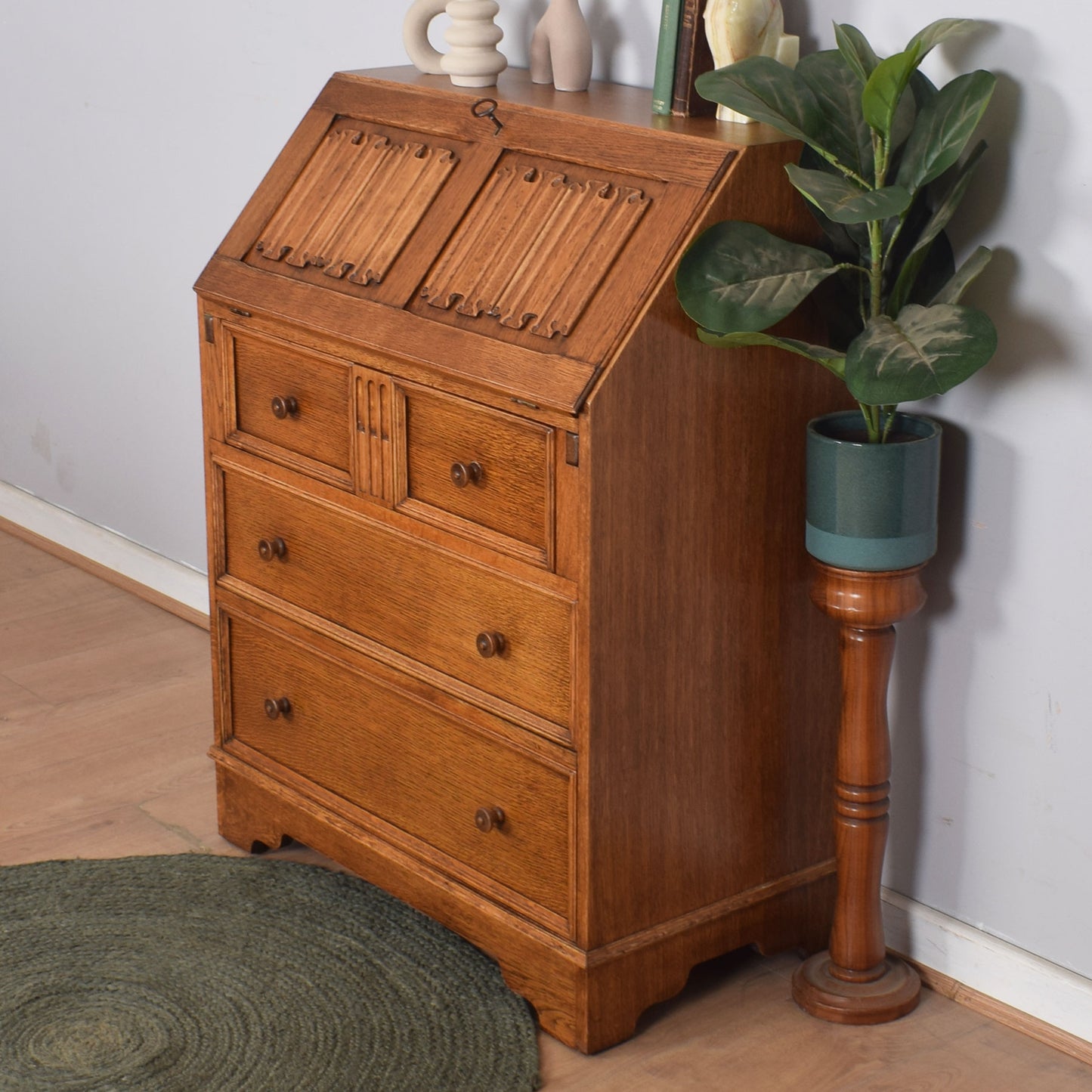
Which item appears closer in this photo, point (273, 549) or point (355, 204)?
point (355, 204)

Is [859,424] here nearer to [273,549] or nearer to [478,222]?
[478,222]

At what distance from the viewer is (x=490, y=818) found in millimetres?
2223

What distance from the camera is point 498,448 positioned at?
2.08 metres

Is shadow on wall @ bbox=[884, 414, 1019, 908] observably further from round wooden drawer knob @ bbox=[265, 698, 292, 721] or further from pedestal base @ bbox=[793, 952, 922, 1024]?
round wooden drawer knob @ bbox=[265, 698, 292, 721]

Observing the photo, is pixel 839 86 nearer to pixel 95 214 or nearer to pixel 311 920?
pixel 311 920

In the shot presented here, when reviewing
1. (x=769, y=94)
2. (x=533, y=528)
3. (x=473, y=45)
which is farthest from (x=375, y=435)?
(x=769, y=94)

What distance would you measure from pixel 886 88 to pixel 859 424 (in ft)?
1.56

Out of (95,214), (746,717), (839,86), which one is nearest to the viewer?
(839,86)

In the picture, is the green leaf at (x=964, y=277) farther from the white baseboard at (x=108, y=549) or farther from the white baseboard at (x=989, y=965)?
the white baseboard at (x=108, y=549)

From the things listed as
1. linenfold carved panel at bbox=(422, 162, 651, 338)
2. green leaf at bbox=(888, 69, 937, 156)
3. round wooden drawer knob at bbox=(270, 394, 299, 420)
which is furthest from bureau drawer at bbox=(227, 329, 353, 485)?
green leaf at bbox=(888, 69, 937, 156)

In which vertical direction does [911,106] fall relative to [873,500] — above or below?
above

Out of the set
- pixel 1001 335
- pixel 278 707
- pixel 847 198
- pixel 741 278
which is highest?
pixel 847 198

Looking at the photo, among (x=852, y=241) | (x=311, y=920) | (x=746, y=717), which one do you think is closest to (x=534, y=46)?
(x=852, y=241)

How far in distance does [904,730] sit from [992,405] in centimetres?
50
